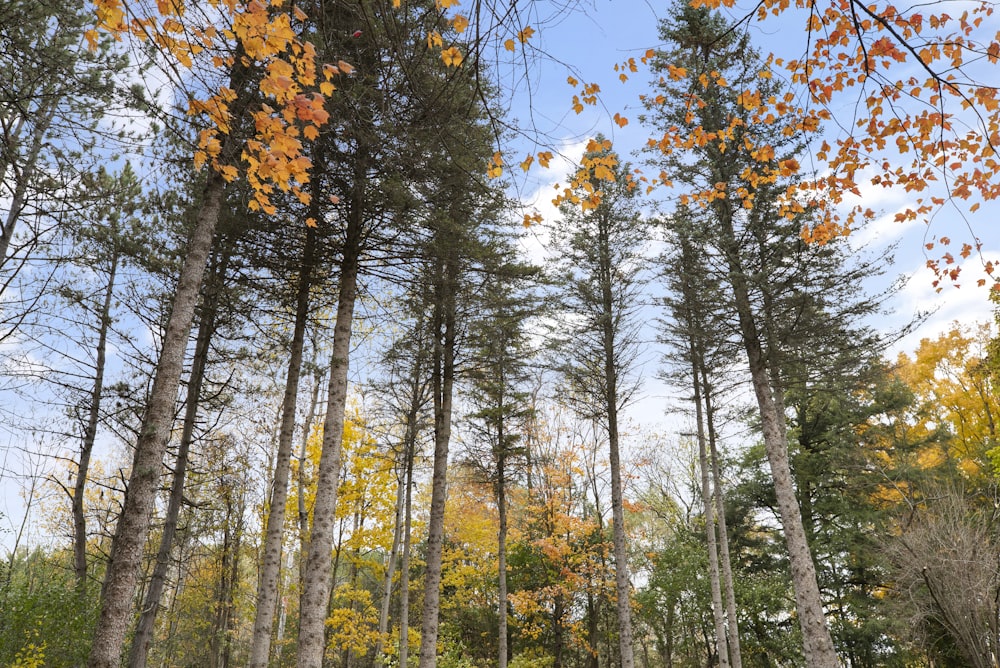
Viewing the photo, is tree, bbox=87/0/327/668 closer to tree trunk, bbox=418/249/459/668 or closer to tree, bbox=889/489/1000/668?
tree trunk, bbox=418/249/459/668

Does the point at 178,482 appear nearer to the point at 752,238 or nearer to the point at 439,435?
the point at 439,435

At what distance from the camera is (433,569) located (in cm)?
913

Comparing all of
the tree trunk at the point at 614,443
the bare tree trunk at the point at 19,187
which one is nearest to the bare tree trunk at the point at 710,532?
the tree trunk at the point at 614,443

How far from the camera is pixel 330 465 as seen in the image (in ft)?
21.7

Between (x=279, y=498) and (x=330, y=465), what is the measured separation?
5.95 ft

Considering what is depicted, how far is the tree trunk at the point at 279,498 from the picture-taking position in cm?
743

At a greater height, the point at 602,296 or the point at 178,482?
the point at 602,296

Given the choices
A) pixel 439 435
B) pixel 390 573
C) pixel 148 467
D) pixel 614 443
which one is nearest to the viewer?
pixel 148 467

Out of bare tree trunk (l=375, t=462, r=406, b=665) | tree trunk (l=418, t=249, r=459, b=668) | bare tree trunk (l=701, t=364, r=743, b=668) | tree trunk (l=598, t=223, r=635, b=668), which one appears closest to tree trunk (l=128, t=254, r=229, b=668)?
tree trunk (l=418, t=249, r=459, b=668)

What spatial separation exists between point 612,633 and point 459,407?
32.7 feet

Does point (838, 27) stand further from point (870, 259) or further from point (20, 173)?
point (20, 173)

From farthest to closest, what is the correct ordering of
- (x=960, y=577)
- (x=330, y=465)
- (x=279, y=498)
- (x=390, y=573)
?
(x=390, y=573) → (x=960, y=577) → (x=279, y=498) → (x=330, y=465)

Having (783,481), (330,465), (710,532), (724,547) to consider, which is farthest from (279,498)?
(724,547)

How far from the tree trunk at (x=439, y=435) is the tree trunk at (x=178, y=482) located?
3.42 metres
